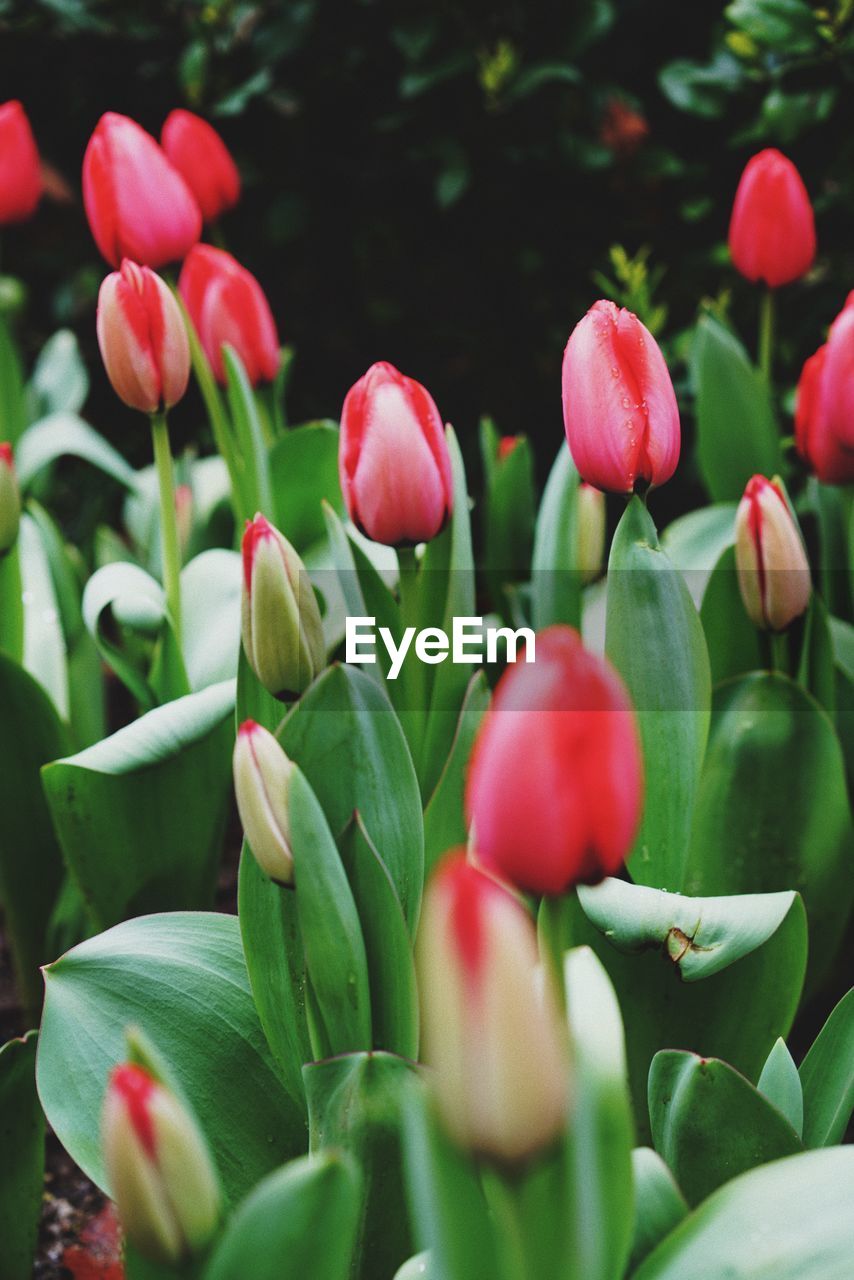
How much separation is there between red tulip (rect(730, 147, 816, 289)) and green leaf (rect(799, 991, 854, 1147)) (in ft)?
2.25

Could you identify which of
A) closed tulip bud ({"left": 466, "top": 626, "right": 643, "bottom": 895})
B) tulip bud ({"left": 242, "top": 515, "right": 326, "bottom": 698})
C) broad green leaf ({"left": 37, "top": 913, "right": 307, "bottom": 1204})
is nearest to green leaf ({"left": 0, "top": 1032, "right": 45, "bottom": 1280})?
broad green leaf ({"left": 37, "top": 913, "right": 307, "bottom": 1204})

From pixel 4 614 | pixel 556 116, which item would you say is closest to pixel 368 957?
pixel 4 614

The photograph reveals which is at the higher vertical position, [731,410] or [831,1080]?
[731,410]

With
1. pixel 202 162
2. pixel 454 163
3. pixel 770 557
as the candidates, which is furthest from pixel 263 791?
pixel 454 163

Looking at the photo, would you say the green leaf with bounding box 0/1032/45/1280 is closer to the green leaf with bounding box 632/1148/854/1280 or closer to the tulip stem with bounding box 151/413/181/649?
the tulip stem with bounding box 151/413/181/649

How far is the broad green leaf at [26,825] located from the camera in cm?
105

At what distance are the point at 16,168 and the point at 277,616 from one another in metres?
0.81

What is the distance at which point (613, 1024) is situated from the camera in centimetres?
45

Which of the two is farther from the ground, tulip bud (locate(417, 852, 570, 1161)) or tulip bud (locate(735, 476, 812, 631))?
tulip bud (locate(735, 476, 812, 631))

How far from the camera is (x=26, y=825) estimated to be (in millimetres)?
1115

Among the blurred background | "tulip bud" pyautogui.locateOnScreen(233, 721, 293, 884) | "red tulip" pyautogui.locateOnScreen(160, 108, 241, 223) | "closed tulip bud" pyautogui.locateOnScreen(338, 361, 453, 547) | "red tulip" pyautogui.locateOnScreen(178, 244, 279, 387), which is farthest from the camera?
the blurred background

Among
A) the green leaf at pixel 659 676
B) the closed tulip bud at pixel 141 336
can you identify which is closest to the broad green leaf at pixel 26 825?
the closed tulip bud at pixel 141 336

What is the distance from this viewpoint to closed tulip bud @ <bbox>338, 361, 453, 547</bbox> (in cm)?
71

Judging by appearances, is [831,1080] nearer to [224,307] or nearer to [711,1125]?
[711,1125]
